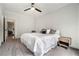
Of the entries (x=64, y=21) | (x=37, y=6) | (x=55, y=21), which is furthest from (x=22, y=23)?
(x=64, y=21)

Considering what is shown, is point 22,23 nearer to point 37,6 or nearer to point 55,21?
point 37,6

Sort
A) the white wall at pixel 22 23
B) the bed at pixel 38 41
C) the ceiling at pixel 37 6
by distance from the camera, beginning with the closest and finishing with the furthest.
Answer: the ceiling at pixel 37 6
the white wall at pixel 22 23
the bed at pixel 38 41

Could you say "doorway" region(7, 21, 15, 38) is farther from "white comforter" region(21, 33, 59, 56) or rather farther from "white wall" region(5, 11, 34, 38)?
"white comforter" region(21, 33, 59, 56)

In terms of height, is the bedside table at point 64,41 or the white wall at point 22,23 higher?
the white wall at point 22,23

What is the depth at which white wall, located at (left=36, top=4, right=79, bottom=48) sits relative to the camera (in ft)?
4.10

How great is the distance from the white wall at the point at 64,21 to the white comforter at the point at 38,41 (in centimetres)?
17

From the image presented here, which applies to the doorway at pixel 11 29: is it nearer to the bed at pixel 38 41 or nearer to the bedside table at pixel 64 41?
the bed at pixel 38 41

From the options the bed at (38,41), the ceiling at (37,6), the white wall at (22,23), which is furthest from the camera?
→ the bed at (38,41)

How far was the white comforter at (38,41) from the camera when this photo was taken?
142 centimetres

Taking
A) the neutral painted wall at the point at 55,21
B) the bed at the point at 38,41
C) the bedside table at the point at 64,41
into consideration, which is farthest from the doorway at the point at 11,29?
the bedside table at the point at 64,41

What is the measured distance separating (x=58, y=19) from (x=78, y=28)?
1.14 feet

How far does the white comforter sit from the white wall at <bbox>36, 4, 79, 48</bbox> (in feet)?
0.54

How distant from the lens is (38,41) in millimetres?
1520

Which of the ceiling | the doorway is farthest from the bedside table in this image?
the doorway
